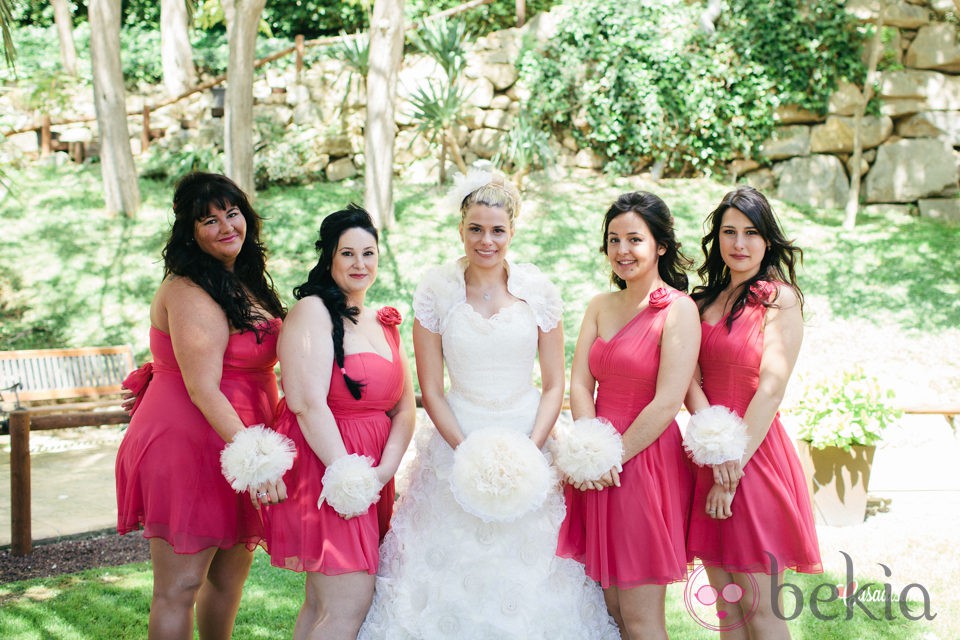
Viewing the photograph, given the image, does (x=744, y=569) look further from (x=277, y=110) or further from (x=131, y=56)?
(x=131, y=56)

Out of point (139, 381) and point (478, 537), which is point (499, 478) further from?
point (139, 381)

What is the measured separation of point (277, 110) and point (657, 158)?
634 centimetres

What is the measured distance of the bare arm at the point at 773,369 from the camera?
9.34ft

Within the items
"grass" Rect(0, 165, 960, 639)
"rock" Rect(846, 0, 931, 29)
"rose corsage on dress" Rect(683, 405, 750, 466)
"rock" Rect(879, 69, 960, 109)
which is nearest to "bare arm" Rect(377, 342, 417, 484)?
"rose corsage on dress" Rect(683, 405, 750, 466)

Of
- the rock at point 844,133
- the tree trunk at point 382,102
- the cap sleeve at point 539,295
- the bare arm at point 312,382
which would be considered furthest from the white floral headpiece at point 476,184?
the rock at point 844,133

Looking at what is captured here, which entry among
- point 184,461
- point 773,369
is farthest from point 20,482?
point 773,369

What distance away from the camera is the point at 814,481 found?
5652 mm

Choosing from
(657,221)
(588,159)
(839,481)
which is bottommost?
(839,481)

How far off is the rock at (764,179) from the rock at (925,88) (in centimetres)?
198

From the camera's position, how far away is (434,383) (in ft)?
10.1

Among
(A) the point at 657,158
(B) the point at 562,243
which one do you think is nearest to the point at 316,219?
(B) the point at 562,243

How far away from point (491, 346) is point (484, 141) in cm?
1049

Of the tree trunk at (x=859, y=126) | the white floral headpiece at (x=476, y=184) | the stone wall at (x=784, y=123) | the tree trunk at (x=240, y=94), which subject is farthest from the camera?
the stone wall at (x=784, y=123)

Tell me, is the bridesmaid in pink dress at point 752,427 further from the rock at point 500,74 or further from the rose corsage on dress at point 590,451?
the rock at point 500,74
